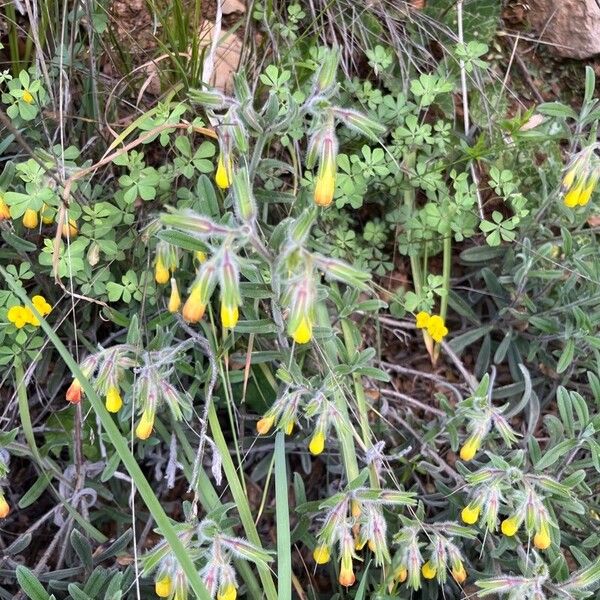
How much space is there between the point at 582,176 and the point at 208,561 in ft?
5.10

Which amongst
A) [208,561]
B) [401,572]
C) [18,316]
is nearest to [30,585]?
[208,561]

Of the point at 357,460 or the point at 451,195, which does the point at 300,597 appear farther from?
the point at 451,195

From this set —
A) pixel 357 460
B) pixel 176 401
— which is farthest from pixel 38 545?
pixel 357 460

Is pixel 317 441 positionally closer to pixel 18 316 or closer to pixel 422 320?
pixel 422 320

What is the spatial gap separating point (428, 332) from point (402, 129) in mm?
735

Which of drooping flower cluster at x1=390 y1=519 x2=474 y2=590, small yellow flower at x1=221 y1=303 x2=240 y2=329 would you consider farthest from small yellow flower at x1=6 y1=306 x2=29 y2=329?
drooping flower cluster at x1=390 y1=519 x2=474 y2=590

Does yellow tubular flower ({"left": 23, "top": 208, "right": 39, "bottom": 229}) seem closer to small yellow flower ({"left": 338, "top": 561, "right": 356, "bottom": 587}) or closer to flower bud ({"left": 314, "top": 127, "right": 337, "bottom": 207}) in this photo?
flower bud ({"left": 314, "top": 127, "right": 337, "bottom": 207})

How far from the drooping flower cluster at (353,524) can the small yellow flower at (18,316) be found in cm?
102

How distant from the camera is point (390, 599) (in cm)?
207

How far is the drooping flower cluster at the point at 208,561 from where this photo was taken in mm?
1780

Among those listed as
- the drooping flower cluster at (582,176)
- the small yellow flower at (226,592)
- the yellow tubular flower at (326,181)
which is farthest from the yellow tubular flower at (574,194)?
the small yellow flower at (226,592)

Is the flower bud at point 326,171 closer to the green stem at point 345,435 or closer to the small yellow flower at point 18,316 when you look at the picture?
the green stem at point 345,435

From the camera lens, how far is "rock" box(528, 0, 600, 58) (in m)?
3.01

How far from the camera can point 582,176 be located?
2.20 meters
